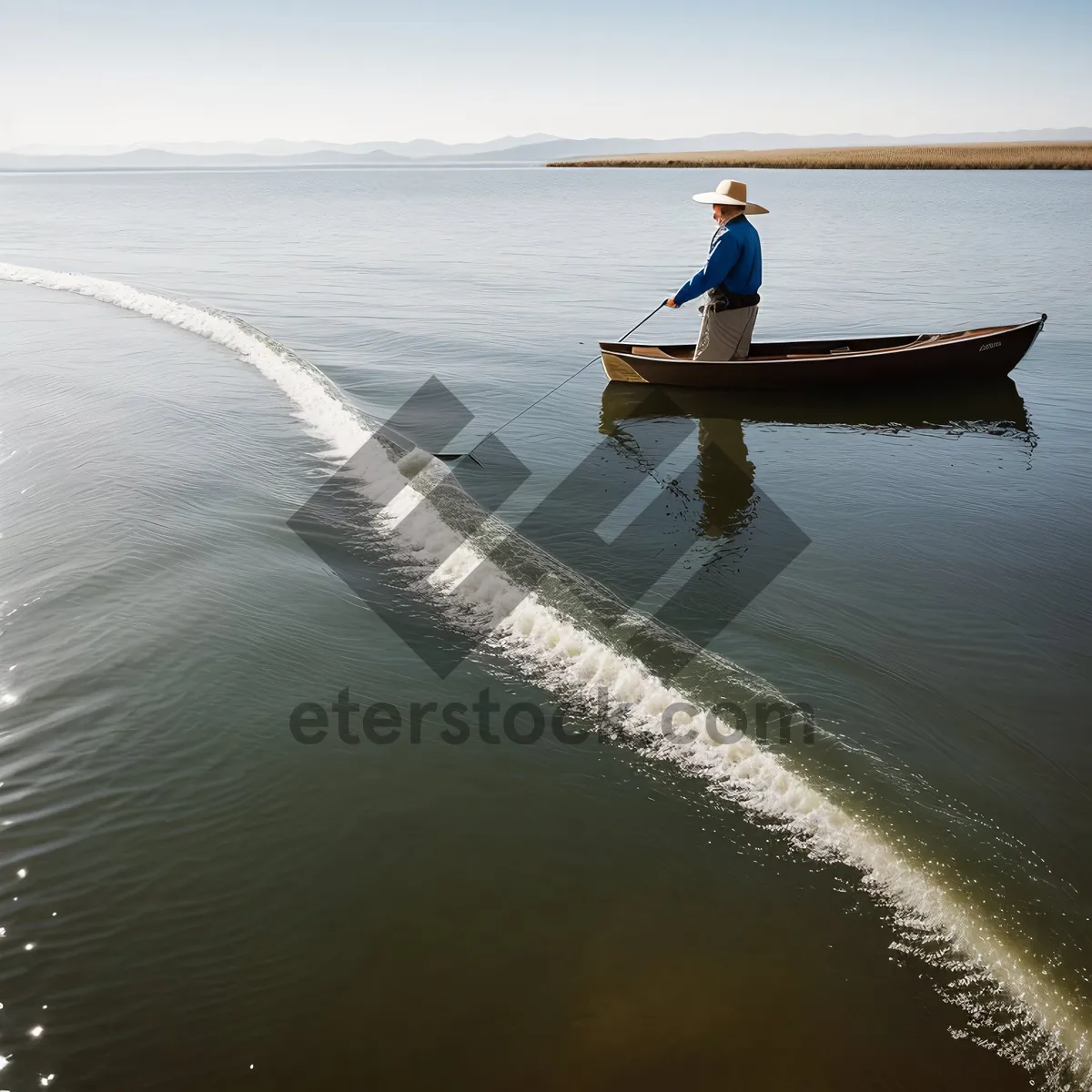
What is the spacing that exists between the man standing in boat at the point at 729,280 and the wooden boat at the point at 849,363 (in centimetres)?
35

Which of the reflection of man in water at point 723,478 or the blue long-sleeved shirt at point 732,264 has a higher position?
the blue long-sleeved shirt at point 732,264

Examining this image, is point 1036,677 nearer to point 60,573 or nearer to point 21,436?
point 60,573

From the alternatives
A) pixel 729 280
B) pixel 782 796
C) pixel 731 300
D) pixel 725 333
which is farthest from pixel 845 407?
pixel 782 796

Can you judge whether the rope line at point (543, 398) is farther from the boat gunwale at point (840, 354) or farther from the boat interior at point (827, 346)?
the boat interior at point (827, 346)

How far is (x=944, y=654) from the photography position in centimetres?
608

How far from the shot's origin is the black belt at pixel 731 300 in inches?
461

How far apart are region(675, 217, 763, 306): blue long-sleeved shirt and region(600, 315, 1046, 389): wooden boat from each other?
41.7 inches

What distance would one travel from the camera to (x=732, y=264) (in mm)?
11258

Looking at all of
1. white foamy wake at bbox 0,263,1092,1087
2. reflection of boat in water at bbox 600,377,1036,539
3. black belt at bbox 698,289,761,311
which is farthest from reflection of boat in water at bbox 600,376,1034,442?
white foamy wake at bbox 0,263,1092,1087

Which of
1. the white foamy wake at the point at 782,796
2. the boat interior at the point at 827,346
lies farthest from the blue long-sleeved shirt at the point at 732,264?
the white foamy wake at the point at 782,796

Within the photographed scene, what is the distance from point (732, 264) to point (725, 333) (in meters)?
1.12

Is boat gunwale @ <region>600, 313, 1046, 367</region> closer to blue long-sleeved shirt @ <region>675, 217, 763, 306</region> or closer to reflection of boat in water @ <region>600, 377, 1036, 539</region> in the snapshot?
reflection of boat in water @ <region>600, 377, 1036, 539</region>

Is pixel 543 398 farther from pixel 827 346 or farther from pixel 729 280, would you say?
pixel 827 346

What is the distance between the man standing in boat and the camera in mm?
11008
